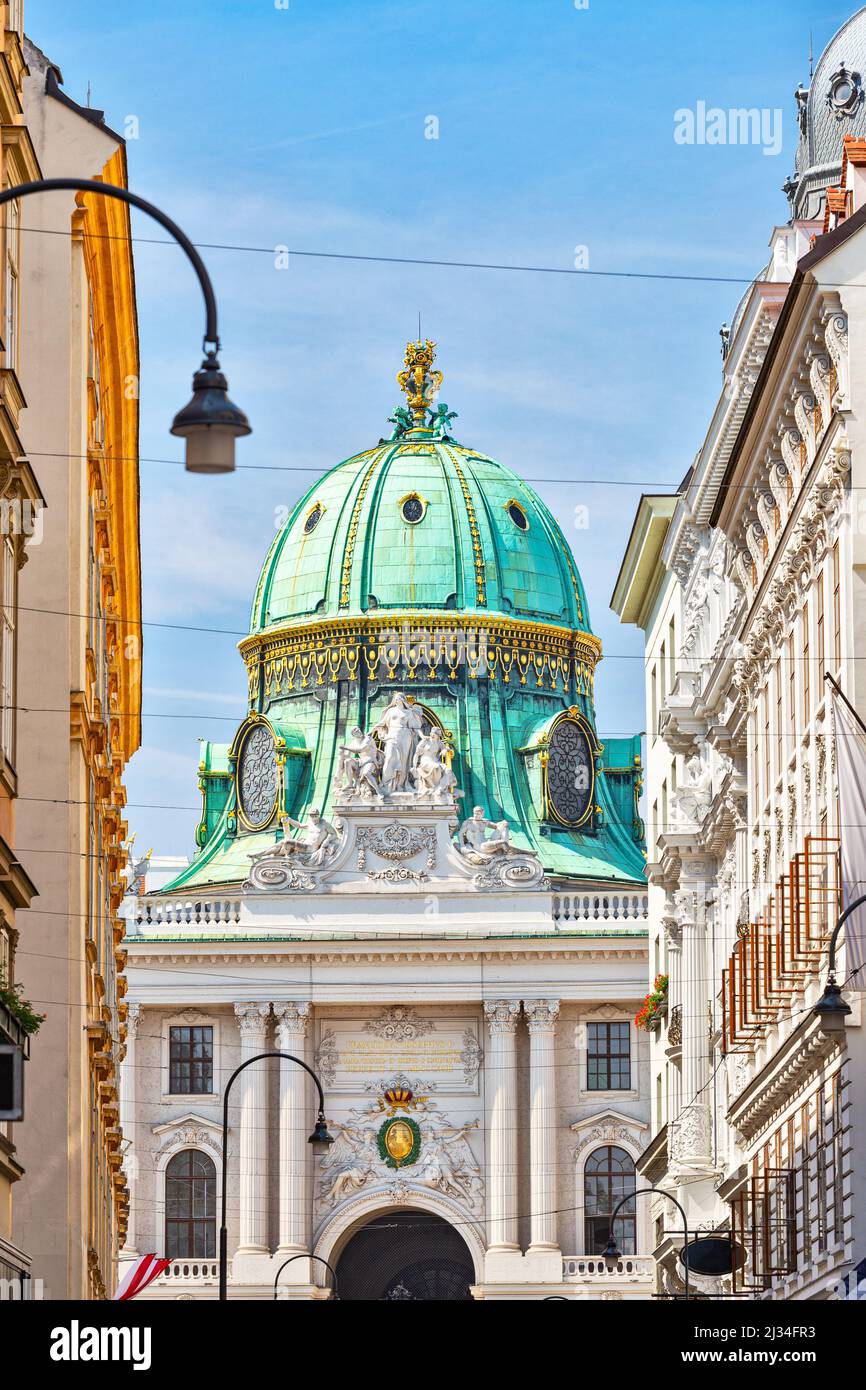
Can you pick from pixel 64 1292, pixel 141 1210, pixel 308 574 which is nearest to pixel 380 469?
pixel 308 574

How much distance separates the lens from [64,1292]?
4238 centimetres

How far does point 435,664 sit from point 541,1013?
14.3 meters

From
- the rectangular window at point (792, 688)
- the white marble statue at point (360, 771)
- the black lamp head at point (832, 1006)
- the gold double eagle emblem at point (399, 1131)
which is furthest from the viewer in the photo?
the white marble statue at point (360, 771)

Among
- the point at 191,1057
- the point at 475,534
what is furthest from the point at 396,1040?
the point at 475,534

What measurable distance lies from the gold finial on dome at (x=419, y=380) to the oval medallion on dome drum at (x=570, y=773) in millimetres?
13361

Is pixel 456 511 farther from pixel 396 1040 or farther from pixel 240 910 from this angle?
pixel 396 1040

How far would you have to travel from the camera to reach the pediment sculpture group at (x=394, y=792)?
97750mm

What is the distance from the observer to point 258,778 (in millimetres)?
103875

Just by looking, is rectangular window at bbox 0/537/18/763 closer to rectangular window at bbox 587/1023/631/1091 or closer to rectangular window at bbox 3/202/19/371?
rectangular window at bbox 3/202/19/371

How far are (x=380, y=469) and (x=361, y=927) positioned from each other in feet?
59.5

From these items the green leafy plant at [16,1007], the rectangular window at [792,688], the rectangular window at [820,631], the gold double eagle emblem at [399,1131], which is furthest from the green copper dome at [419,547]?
the green leafy plant at [16,1007]


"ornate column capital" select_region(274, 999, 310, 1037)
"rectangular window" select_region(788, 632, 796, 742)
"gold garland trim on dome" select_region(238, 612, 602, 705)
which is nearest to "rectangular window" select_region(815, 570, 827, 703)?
"rectangular window" select_region(788, 632, 796, 742)

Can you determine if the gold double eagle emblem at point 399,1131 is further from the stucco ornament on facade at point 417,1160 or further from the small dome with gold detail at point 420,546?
the small dome with gold detail at point 420,546

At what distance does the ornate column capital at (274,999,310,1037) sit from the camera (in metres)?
95.2
